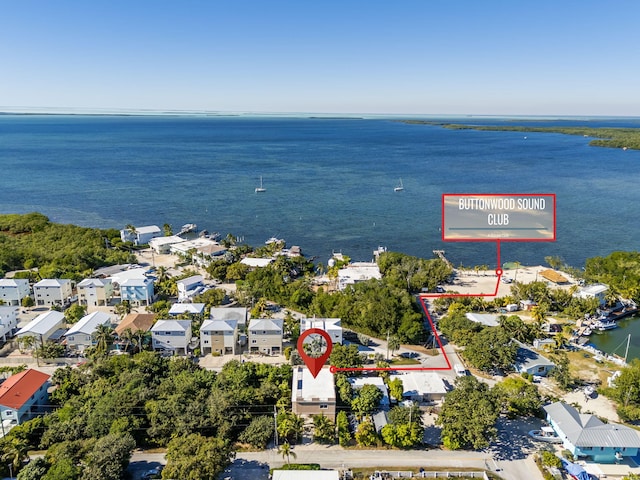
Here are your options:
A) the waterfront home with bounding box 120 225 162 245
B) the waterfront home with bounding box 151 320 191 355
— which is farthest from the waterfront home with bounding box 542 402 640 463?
the waterfront home with bounding box 120 225 162 245

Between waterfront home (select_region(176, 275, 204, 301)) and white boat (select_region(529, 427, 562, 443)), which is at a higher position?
waterfront home (select_region(176, 275, 204, 301))

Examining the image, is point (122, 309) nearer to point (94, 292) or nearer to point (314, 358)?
point (94, 292)

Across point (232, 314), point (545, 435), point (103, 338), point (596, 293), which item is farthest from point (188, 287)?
point (596, 293)

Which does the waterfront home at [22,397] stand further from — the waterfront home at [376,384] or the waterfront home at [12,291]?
the waterfront home at [376,384]

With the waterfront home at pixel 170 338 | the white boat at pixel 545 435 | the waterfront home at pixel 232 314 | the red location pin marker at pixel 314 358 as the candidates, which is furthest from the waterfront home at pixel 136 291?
the white boat at pixel 545 435

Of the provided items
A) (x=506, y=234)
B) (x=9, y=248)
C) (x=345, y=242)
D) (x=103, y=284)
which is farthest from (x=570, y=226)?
(x=9, y=248)

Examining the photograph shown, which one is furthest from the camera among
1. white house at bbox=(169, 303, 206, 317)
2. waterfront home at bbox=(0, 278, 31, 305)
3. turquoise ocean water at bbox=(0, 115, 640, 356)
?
turquoise ocean water at bbox=(0, 115, 640, 356)

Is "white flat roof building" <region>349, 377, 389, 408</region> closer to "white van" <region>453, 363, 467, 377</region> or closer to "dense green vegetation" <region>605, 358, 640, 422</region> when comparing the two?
"white van" <region>453, 363, 467, 377</region>
